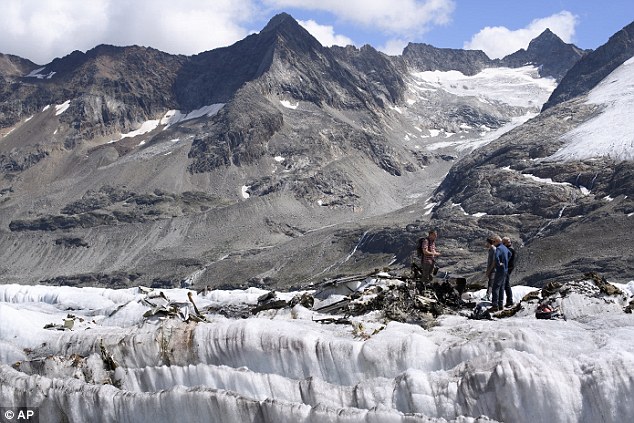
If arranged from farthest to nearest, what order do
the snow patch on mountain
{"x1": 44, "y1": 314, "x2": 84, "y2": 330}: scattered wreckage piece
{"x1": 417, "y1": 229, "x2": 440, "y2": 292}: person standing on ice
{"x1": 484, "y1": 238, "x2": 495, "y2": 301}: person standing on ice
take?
the snow patch on mountain
{"x1": 417, "y1": 229, "x2": 440, "y2": 292}: person standing on ice
{"x1": 484, "y1": 238, "x2": 495, "y2": 301}: person standing on ice
{"x1": 44, "y1": 314, "x2": 84, "y2": 330}: scattered wreckage piece

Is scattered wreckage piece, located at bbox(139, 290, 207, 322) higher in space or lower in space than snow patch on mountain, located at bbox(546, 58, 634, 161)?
lower

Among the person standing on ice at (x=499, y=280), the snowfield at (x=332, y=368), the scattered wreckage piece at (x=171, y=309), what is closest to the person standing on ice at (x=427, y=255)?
the person standing on ice at (x=499, y=280)

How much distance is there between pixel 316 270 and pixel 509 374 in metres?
144

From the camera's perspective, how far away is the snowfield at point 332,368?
39.1 feet

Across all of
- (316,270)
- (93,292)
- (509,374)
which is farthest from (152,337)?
(316,270)

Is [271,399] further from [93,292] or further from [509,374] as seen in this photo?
[93,292]

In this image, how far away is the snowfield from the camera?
39.1 feet

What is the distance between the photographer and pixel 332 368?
533 inches

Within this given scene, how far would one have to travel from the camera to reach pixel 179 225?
199m

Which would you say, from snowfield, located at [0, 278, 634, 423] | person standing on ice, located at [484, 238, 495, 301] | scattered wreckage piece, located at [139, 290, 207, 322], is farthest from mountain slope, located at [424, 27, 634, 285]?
snowfield, located at [0, 278, 634, 423]

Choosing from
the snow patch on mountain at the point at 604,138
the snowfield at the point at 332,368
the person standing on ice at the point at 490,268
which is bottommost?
the snowfield at the point at 332,368

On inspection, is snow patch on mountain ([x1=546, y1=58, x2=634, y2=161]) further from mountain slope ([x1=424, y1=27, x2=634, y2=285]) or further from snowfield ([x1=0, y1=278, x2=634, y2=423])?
snowfield ([x1=0, y1=278, x2=634, y2=423])

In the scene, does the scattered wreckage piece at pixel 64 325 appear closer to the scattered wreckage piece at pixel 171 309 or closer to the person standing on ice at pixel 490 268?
the scattered wreckage piece at pixel 171 309

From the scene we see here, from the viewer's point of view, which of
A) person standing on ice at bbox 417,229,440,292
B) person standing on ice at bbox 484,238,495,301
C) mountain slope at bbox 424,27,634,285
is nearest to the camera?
person standing on ice at bbox 484,238,495,301
